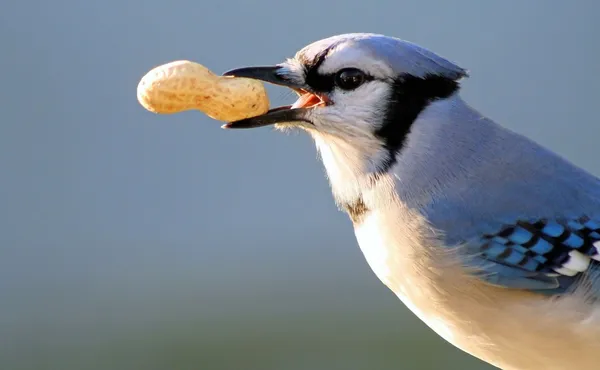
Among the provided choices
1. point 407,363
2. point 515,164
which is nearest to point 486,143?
point 515,164

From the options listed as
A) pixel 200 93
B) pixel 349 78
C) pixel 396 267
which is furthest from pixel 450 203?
pixel 200 93

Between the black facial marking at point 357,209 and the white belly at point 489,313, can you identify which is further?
the black facial marking at point 357,209

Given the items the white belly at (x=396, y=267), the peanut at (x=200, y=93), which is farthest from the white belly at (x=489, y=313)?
the peanut at (x=200, y=93)

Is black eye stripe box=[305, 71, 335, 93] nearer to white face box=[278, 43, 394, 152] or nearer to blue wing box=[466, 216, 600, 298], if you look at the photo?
white face box=[278, 43, 394, 152]

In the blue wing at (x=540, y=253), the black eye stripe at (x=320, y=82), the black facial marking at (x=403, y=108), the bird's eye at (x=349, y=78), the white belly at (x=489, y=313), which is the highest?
the black eye stripe at (x=320, y=82)

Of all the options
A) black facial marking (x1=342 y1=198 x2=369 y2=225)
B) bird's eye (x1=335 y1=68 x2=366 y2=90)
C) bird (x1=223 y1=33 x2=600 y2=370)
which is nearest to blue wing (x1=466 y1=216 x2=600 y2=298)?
bird (x1=223 y1=33 x2=600 y2=370)

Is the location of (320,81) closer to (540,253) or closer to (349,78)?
(349,78)

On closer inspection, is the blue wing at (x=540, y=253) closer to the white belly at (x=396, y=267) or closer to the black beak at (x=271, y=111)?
the white belly at (x=396, y=267)
